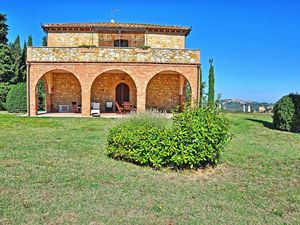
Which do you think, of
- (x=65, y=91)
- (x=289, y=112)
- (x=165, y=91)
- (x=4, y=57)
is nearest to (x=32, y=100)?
(x=65, y=91)

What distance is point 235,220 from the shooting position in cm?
372

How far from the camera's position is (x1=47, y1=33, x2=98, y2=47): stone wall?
2019cm

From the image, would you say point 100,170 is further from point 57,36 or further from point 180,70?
point 57,36

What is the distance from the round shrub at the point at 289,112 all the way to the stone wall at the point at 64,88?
44.5 ft

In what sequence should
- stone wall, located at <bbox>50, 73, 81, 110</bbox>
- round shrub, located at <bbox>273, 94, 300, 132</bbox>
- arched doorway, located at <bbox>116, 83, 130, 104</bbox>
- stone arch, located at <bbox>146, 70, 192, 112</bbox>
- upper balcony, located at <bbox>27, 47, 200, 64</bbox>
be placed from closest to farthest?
round shrub, located at <bbox>273, 94, 300, 132</bbox> < upper balcony, located at <bbox>27, 47, 200, 64</bbox> < stone wall, located at <bbox>50, 73, 81, 110</bbox> < stone arch, located at <bbox>146, 70, 192, 112</bbox> < arched doorway, located at <bbox>116, 83, 130, 104</bbox>

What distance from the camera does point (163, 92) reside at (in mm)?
20203

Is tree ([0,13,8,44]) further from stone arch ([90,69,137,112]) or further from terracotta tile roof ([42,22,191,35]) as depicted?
stone arch ([90,69,137,112])

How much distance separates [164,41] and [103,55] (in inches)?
228

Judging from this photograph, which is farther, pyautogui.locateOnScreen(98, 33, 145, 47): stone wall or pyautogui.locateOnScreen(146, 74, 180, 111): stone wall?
pyautogui.locateOnScreen(98, 33, 145, 47): stone wall

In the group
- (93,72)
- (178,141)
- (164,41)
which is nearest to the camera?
(178,141)

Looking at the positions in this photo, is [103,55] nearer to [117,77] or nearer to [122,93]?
[117,77]

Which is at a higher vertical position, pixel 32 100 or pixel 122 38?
pixel 122 38

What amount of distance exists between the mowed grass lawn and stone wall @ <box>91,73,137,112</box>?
39.2ft

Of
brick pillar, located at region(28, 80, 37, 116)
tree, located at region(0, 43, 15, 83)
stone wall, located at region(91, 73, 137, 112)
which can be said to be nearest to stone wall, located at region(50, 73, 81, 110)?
stone wall, located at region(91, 73, 137, 112)
